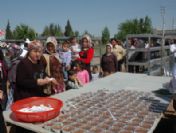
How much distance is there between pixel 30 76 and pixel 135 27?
61015mm

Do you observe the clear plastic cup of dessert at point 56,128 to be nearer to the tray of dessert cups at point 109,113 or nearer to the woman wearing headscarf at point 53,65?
the tray of dessert cups at point 109,113

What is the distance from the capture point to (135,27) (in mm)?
62719

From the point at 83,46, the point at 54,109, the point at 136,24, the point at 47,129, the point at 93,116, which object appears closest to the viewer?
the point at 47,129

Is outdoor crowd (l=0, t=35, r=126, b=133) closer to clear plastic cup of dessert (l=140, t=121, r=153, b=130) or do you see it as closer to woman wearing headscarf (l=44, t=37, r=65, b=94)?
woman wearing headscarf (l=44, t=37, r=65, b=94)

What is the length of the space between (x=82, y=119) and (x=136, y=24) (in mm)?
62585

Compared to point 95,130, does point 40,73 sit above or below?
above

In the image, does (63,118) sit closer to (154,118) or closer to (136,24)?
(154,118)

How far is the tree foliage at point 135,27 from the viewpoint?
188ft

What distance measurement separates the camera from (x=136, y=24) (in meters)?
63.5

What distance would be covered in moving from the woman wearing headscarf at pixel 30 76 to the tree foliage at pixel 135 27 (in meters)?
50.2

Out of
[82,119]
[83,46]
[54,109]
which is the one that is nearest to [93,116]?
[82,119]

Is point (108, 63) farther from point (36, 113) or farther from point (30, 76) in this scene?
point (36, 113)

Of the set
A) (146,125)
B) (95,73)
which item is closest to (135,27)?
(95,73)

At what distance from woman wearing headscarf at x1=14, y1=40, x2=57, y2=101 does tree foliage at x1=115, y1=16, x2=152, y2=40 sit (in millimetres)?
50165
